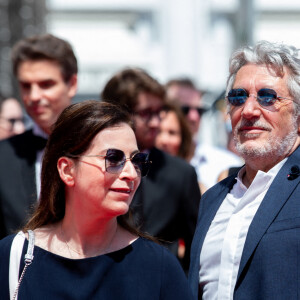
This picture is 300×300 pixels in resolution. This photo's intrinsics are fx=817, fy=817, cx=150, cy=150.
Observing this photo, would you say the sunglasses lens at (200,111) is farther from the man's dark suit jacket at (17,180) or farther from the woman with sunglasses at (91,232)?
the woman with sunglasses at (91,232)

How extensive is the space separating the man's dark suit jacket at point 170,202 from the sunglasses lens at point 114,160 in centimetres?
135

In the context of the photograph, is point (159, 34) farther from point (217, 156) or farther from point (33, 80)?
point (33, 80)

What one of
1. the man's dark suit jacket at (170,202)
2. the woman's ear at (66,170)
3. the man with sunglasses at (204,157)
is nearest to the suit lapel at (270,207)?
the woman's ear at (66,170)

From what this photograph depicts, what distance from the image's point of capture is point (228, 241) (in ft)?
11.4

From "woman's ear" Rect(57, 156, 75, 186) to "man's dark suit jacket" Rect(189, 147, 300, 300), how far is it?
757 mm

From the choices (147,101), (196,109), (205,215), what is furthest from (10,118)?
(205,215)

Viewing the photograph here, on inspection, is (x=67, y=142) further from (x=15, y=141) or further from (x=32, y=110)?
(x=32, y=110)

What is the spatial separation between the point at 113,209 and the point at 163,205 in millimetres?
1525

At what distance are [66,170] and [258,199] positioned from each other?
2.74ft

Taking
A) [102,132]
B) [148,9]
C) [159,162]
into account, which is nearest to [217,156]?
[159,162]

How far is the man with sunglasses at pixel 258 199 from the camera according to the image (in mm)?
3270

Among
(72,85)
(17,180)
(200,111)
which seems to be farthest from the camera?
(200,111)

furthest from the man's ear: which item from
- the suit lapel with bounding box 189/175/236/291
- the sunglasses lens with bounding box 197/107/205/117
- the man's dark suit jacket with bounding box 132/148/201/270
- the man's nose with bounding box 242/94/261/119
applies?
the sunglasses lens with bounding box 197/107/205/117

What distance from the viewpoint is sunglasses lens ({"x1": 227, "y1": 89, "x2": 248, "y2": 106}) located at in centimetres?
366
